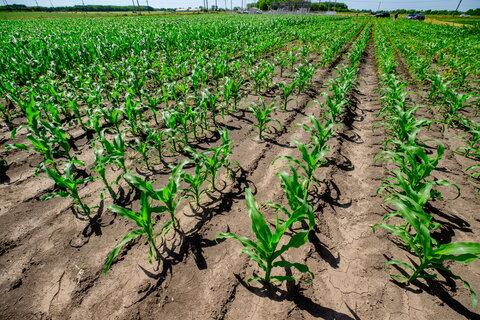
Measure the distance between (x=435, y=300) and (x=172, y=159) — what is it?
365 cm

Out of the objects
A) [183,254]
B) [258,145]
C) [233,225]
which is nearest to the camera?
[183,254]

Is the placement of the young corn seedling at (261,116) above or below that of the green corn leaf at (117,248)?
above

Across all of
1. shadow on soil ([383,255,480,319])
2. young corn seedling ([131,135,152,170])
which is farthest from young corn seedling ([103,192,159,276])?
shadow on soil ([383,255,480,319])

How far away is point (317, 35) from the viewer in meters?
14.8

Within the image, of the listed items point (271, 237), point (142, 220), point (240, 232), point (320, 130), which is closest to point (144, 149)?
point (142, 220)

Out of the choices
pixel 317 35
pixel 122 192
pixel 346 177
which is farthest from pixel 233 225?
pixel 317 35

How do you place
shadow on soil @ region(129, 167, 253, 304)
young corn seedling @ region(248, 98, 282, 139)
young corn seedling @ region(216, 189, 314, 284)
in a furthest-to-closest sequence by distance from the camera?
young corn seedling @ region(248, 98, 282, 139) < shadow on soil @ region(129, 167, 253, 304) < young corn seedling @ region(216, 189, 314, 284)

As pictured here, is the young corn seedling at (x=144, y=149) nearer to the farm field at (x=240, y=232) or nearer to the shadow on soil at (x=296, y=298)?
the farm field at (x=240, y=232)

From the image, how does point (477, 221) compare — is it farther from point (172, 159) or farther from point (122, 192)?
point (122, 192)

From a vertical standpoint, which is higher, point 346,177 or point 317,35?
point 317,35

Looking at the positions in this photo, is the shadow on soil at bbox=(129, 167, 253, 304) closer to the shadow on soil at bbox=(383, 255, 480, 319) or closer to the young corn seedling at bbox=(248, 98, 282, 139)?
the young corn seedling at bbox=(248, 98, 282, 139)

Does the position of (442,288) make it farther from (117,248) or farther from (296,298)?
(117,248)

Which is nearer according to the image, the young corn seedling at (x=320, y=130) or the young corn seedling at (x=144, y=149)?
the young corn seedling at (x=320, y=130)

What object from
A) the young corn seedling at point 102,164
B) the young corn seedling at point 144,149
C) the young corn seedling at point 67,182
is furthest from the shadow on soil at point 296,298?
the young corn seedling at point 144,149
